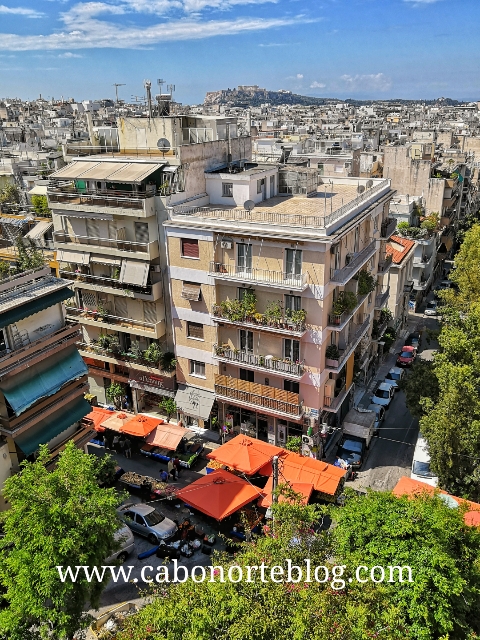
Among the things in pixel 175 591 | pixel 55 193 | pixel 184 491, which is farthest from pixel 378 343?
pixel 175 591

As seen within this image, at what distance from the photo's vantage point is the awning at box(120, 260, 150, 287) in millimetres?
33312

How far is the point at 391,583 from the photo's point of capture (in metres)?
16.0

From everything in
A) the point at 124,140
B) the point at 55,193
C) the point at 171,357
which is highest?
the point at 124,140

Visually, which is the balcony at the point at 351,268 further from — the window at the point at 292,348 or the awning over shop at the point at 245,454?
the awning over shop at the point at 245,454

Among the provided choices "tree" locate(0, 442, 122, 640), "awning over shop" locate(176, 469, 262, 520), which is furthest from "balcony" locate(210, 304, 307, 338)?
"tree" locate(0, 442, 122, 640)

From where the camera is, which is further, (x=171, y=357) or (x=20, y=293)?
(x=171, y=357)

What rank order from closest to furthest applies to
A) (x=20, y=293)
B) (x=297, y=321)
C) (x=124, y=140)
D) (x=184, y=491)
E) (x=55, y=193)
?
(x=20, y=293) → (x=184, y=491) → (x=297, y=321) → (x=55, y=193) → (x=124, y=140)

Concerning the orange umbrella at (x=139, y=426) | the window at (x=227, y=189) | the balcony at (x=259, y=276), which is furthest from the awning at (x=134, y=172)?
the orange umbrella at (x=139, y=426)

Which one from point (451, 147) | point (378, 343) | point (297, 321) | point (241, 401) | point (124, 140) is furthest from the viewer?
point (451, 147)

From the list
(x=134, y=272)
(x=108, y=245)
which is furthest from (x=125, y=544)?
(x=108, y=245)

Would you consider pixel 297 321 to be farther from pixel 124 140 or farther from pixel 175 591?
pixel 124 140

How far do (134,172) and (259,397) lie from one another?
16.0 meters

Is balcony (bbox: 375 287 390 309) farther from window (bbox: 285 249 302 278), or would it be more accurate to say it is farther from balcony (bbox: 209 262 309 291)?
balcony (bbox: 209 262 309 291)

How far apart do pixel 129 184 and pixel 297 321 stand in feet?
46.3
